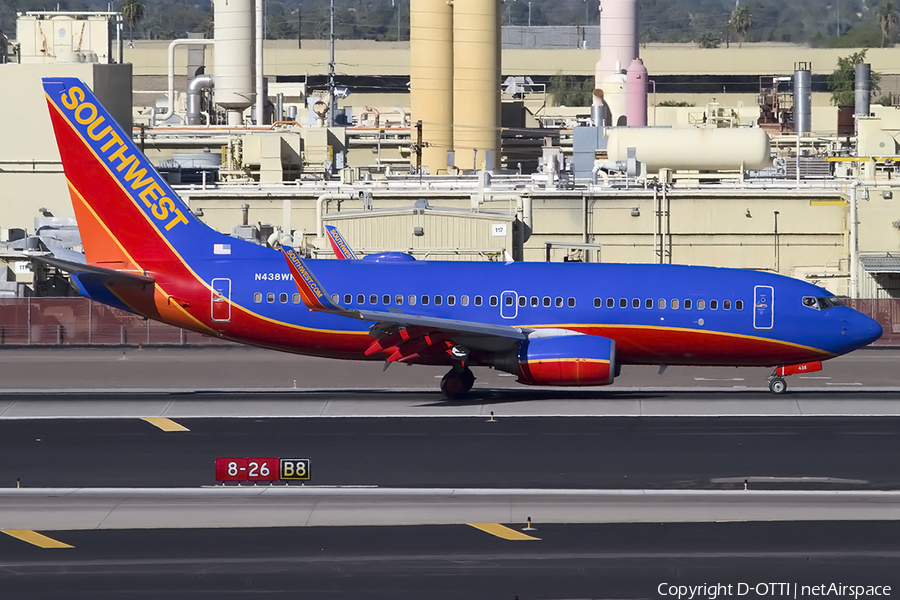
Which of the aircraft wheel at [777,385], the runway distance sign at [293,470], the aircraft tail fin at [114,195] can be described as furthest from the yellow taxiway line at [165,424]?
the aircraft wheel at [777,385]

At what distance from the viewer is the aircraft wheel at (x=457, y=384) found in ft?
112

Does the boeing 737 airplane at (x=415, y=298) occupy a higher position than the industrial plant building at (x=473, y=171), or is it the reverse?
the industrial plant building at (x=473, y=171)

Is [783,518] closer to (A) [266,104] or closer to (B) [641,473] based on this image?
(B) [641,473]

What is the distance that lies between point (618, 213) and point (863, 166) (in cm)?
1495

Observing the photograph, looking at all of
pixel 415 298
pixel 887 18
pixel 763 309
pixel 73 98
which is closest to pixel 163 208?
pixel 73 98

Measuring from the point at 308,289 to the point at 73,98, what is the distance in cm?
884

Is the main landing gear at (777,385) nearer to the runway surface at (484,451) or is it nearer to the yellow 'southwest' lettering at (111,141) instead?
the runway surface at (484,451)

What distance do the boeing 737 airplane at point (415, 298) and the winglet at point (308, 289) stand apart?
200 centimetres

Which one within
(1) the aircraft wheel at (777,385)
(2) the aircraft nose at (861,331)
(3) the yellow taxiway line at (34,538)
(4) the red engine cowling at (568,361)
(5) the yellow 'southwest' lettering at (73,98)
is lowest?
(3) the yellow taxiway line at (34,538)

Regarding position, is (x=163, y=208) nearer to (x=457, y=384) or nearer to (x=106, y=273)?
(x=106, y=273)

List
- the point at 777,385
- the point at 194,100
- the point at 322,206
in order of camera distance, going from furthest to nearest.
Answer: the point at 194,100 → the point at 322,206 → the point at 777,385

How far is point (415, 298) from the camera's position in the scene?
112 feet

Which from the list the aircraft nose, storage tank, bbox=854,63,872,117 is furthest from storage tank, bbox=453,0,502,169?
the aircraft nose

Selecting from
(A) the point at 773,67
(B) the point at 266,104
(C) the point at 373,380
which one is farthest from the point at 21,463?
(A) the point at 773,67
